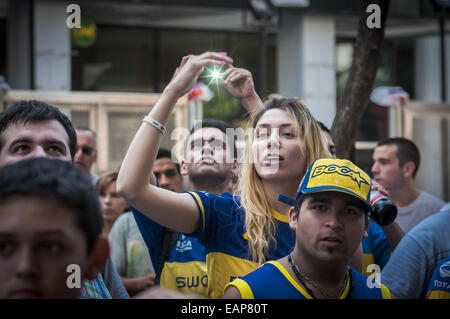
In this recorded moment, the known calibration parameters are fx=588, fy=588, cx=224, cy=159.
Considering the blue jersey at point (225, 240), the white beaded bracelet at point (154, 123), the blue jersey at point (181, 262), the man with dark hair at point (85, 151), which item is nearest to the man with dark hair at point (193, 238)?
the blue jersey at point (181, 262)

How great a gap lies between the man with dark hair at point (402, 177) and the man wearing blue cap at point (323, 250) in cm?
290

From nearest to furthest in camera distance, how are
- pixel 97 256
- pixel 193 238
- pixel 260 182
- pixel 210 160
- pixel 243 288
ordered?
pixel 97 256
pixel 243 288
pixel 260 182
pixel 193 238
pixel 210 160

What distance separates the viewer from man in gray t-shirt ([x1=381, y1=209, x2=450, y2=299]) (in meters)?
2.61

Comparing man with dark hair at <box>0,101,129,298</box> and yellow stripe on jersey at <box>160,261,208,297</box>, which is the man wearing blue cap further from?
yellow stripe on jersey at <box>160,261,208,297</box>

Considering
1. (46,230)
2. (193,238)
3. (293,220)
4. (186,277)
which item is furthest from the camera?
(193,238)

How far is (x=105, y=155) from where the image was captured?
25.2ft

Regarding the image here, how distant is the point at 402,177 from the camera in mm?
5262

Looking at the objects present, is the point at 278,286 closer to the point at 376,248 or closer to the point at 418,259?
the point at 418,259

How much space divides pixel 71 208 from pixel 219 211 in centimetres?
112

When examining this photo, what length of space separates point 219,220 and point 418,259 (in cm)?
92

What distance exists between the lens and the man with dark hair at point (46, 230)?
1.33m

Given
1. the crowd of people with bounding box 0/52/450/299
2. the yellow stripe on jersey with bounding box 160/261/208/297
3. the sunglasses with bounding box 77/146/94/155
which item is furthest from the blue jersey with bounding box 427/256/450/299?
the sunglasses with bounding box 77/146/94/155

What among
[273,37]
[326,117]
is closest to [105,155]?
[326,117]

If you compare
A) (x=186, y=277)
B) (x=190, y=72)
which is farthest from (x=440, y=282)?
(x=190, y=72)
